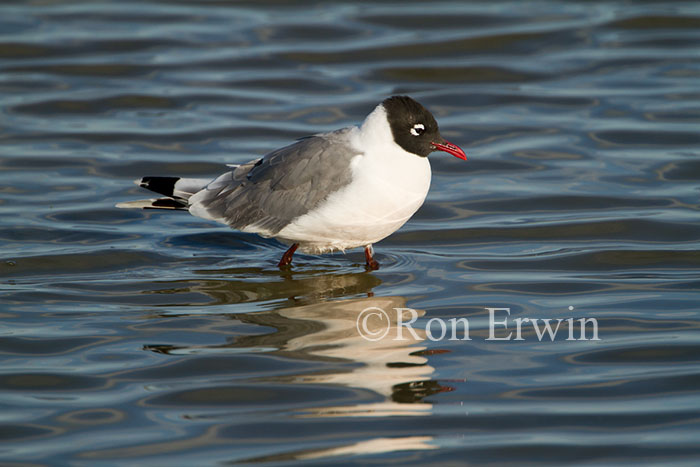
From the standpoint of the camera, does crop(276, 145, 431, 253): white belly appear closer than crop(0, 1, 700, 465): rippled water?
No

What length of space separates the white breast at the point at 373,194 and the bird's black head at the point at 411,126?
0.14 ft

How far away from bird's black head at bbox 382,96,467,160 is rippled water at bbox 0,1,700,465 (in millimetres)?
973

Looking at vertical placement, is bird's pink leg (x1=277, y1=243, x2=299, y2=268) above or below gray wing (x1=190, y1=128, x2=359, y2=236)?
below

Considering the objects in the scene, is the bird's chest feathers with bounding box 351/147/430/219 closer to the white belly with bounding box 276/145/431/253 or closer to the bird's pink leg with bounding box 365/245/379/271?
the white belly with bounding box 276/145/431/253

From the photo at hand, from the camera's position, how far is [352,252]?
7797 millimetres

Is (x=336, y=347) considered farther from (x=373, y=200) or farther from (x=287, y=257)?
(x=287, y=257)

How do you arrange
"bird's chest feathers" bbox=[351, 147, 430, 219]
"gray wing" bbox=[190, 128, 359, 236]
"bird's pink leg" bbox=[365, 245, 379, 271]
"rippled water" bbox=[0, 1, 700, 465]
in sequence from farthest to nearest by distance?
"bird's pink leg" bbox=[365, 245, 379, 271], "gray wing" bbox=[190, 128, 359, 236], "bird's chest feathers" bbox=[351, 147, 430, 219], "rippled water" bbox=[0, 1, 700, 465]

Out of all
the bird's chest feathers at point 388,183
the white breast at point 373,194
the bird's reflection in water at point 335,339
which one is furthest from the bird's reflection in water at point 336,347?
the bird's chest feathers at point 388,183

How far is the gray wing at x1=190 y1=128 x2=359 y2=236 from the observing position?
264 inches

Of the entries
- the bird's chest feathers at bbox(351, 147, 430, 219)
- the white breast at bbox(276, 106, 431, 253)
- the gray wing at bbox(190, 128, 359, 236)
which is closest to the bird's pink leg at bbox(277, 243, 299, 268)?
the gray wing at bbox(190, 128, 359, 236)

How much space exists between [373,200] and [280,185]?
771 mm

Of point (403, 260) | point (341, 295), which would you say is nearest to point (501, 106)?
point (403, 260)

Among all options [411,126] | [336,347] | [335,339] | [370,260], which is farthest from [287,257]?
[336,347]

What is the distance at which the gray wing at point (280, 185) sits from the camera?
6.71m
